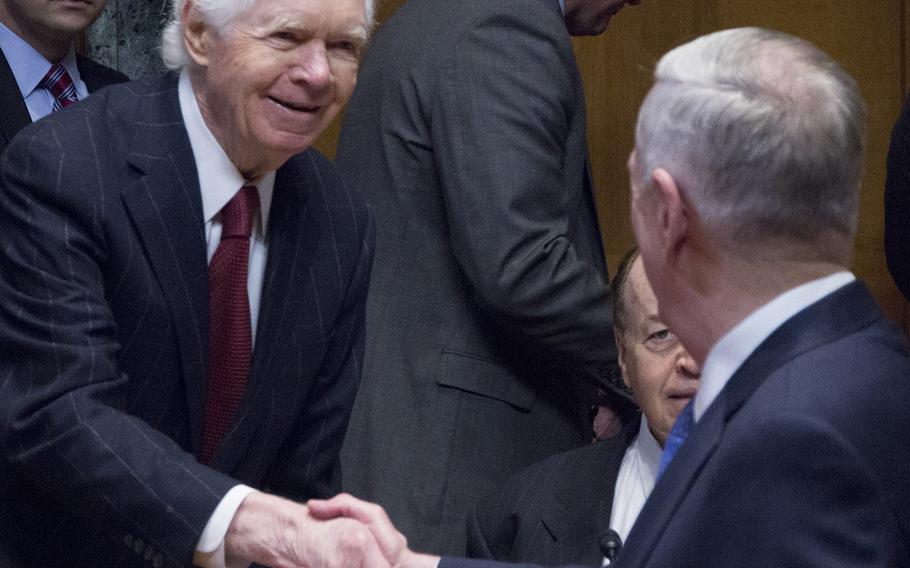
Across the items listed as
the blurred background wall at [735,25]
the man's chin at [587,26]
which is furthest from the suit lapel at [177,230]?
the blurred background wall at [735,25]

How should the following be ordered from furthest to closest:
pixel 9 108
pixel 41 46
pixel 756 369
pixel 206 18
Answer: pixel 41 46 < pixel 9 108 < pixel 206 18 < pixel 756 369

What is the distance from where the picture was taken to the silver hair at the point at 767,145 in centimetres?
146

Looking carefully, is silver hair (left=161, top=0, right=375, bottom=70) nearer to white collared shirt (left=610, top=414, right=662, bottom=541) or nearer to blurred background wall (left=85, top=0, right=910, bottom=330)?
white collared shirt (left=610, top=414, right=662, bottom=541)

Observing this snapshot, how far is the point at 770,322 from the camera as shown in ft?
4.90

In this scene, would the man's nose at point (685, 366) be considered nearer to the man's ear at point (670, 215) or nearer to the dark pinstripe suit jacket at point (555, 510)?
the dark pinstripe suit jacket at point (555, 510)

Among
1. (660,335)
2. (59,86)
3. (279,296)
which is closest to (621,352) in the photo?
(660,335)

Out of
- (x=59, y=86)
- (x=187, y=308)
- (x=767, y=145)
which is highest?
(x=767, y=145)

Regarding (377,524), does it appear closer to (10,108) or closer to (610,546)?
(610,546)

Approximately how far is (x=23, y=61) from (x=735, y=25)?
5.51ft

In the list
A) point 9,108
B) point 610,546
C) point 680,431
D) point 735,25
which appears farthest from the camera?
point 735,25

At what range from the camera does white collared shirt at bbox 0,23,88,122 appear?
299 cm

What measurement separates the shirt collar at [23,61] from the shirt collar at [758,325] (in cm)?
180

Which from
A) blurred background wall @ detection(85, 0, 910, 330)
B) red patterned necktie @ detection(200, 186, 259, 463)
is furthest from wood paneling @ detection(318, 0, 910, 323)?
red patterned necktie @ detection(200, 186, 259, 463)

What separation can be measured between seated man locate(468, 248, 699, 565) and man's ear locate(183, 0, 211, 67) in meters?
0.88
